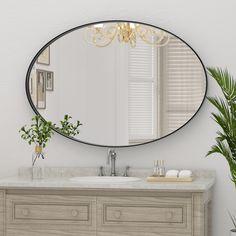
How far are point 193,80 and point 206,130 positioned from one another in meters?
0.34

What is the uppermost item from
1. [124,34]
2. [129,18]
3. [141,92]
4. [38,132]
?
[129,18]

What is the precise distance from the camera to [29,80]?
4.88 meters

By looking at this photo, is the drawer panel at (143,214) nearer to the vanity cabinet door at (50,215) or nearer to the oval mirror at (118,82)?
the vanity cabinet door at (50,215)

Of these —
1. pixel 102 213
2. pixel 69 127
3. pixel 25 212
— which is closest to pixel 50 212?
pixel 25 212

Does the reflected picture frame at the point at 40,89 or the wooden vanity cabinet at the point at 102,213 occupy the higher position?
the reflected picture frame at the point at 40,89

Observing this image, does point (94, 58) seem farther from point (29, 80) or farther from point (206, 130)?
point (206, 130)

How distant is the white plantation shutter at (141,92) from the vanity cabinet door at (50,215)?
71 cm

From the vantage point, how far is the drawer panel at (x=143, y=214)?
4168 mm

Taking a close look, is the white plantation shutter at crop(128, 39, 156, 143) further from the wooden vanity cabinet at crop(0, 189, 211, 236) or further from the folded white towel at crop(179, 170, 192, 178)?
the wooden vanity cabinet at crop(0, 189, 211, 236)

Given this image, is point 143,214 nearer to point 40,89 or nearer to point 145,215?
point 145,215

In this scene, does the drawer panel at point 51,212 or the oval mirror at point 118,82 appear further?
the oval mirror at point 118,82

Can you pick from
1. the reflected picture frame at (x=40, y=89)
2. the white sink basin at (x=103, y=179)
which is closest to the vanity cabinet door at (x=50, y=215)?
the white sink basin at (x=103, y=179)

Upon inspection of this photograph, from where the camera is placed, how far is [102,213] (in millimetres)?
4246

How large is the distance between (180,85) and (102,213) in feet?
3.43
